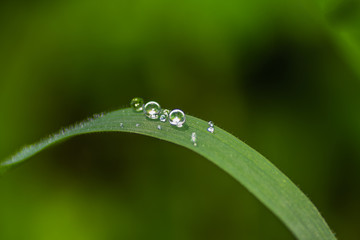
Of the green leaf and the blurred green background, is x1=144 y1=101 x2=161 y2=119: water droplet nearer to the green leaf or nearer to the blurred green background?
the green leaf

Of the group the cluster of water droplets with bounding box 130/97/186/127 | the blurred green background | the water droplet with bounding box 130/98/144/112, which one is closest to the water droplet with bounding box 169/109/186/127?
the cluster of water droplets with bounding box 130/97/186/127

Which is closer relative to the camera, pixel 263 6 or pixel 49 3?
pixel 263 6

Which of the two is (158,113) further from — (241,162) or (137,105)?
(241,162)

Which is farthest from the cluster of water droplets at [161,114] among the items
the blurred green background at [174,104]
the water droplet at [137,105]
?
the blurred green background at [174,104]

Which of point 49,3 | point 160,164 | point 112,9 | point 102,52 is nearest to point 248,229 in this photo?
point 160,164

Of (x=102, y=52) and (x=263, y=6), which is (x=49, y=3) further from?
(x=263, y=6)
